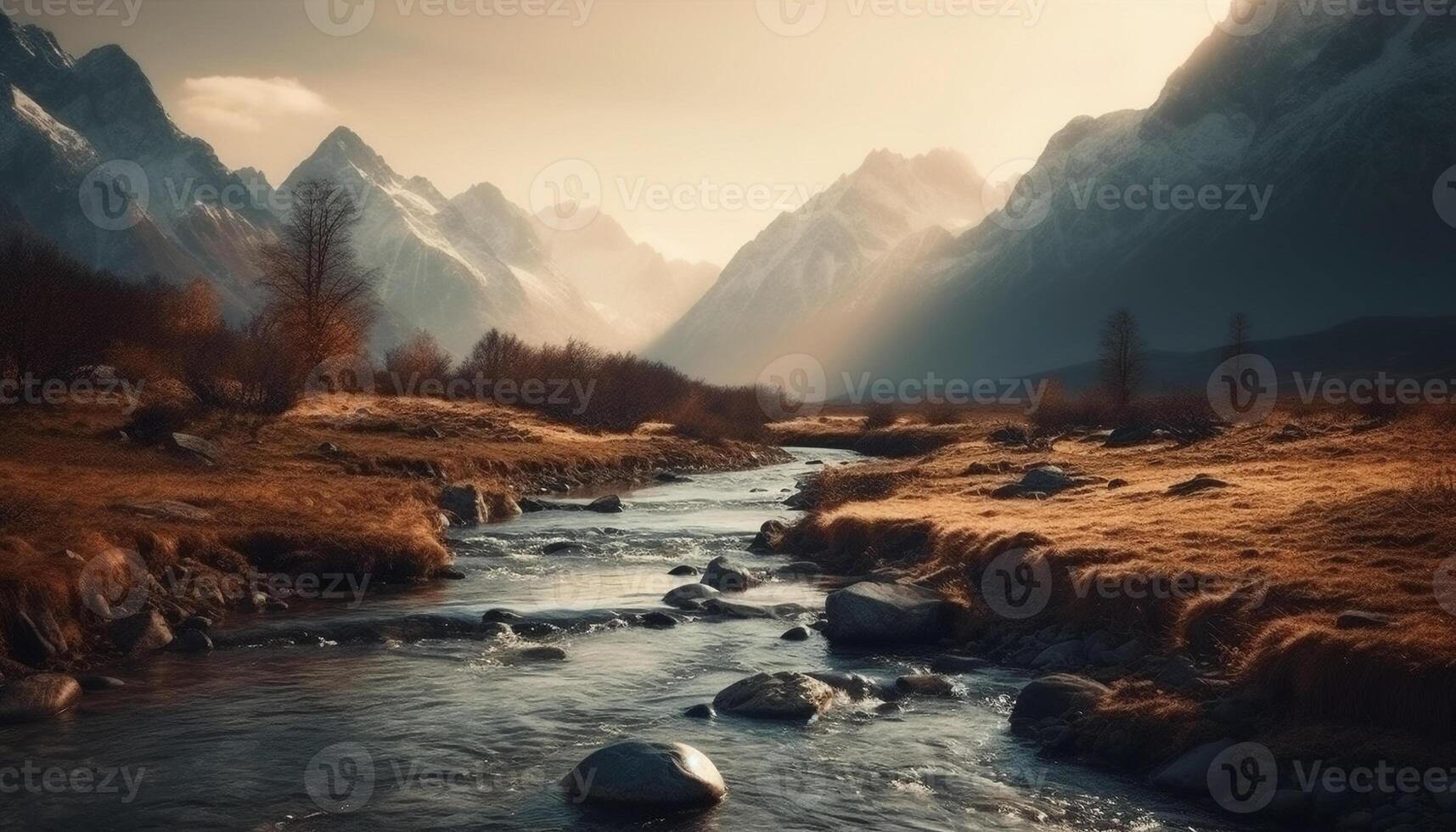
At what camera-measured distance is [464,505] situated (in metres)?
38.9

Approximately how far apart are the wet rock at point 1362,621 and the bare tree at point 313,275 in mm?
63675

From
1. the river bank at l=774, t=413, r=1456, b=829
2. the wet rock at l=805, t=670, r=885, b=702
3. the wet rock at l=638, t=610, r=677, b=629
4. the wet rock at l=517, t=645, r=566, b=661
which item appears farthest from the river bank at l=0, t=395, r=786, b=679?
the river bank at l=774, t=413, r=1456, b=829

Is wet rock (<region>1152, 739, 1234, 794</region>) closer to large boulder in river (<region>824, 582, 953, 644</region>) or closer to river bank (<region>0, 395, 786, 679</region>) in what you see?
large boulder in river (<region>824, 582, 953, 644</region>)

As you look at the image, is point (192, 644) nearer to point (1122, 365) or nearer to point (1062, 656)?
point (1062, 656)

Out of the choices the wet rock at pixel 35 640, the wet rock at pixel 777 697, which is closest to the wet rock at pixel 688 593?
the wet rock at pixel 777 697

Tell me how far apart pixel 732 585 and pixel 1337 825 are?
1746cm

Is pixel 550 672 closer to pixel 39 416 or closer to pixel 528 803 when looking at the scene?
pixel 528 803

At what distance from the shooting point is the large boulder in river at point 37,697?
576 inches

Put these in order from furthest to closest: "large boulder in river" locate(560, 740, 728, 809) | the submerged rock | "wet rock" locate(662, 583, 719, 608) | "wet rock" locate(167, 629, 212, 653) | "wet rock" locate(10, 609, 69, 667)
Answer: "wet rock" locate(662, 583, 719, 608)
the submerged rock
"wet rock" locate(167, 629, 212, 653)
"wet rock" locate(10, 609, 69, 667)
"large boulder in river" locate(560, 740, 728, 809)

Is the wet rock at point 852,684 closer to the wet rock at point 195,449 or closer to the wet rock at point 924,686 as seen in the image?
the wet rock at point 924,686

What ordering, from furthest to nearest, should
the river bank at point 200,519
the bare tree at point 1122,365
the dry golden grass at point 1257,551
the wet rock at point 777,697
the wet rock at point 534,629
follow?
the bare tree at point 1122,365, the wet rock at point 534,629, the river bank at point 200,519, the wet rock at point 777,697, the dry golden grass at point 1257,551

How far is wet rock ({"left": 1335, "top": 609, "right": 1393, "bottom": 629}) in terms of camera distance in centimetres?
1399

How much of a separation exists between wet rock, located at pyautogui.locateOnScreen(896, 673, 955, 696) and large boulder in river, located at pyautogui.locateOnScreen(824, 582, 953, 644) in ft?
10.8

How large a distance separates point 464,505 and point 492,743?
2523cm
